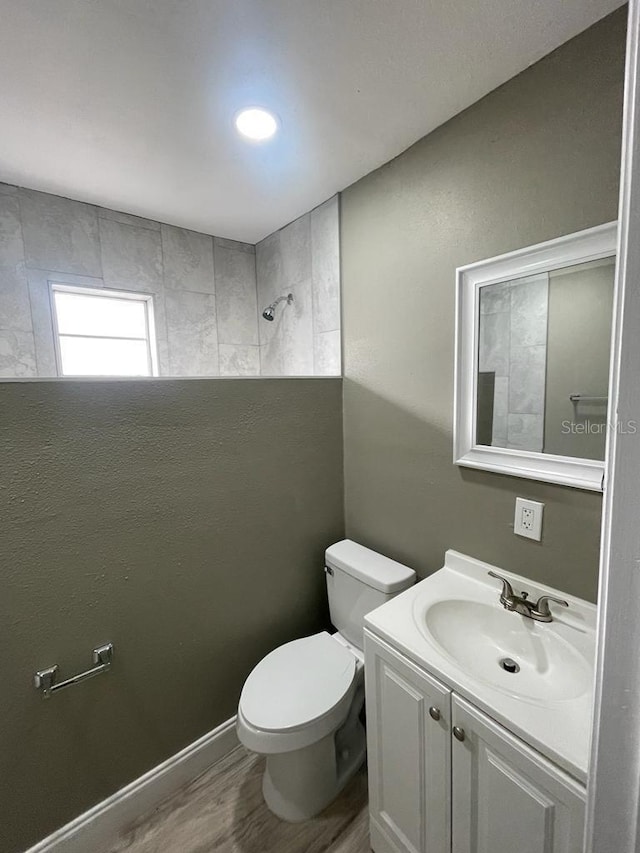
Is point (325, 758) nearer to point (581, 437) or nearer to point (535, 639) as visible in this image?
point (535, 639)

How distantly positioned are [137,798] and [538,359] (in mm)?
2051

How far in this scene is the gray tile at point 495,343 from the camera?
122 cm

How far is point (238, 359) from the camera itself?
7.72 ft

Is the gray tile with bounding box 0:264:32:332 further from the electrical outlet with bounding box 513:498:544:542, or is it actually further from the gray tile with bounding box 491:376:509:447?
the electrical outlet with bounding box 513:498:544:542

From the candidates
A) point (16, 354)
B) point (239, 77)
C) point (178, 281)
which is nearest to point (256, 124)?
point (239, 77)

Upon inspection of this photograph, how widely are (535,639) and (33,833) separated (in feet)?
5.46

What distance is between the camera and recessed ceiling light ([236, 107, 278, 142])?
1216 millimetres

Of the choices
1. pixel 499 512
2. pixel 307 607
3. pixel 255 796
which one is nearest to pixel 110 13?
pixel 499 512

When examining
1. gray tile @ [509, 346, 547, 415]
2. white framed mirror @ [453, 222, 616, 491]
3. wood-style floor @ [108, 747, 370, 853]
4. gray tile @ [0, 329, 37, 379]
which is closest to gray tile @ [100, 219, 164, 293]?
gray tile @ [0, 329, 37, 379]

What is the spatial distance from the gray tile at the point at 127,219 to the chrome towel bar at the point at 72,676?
188 centimetres

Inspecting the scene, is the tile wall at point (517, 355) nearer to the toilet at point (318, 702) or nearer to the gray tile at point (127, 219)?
the toilet at point (318, 702)

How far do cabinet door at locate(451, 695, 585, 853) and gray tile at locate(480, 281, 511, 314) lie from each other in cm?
112

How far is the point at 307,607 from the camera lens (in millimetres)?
1796

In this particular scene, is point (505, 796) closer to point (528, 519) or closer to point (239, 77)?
point (528, 519)
